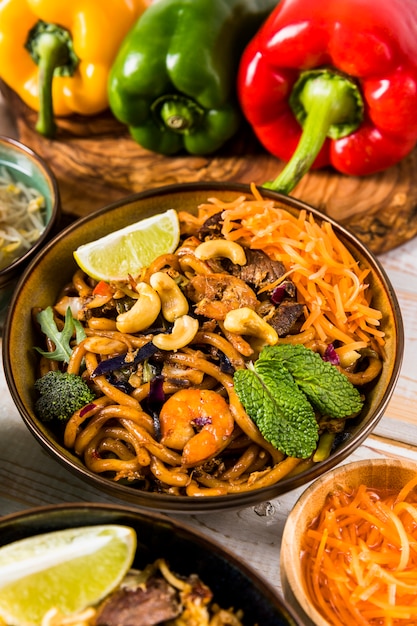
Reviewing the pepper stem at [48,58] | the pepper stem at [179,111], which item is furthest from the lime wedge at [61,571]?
the pepper stem at [48,58]

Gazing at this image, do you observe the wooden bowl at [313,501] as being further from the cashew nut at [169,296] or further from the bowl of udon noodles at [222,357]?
the cashew nut at [169,296]

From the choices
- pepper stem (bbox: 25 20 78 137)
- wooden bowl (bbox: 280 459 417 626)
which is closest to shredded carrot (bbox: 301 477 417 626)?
wooden bowl (bbox: 280 459 417 626)

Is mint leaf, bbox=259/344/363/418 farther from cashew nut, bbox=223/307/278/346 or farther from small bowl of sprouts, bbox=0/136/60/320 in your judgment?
small bowl of sprouts, bbox=0/136/60/320

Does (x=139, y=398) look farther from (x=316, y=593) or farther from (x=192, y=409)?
(x=316, y=593)

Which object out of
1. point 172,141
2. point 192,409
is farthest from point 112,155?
point 192,409

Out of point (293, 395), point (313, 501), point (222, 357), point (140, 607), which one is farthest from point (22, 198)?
point (140, 607)

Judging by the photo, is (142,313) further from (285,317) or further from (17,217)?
(17,217)
